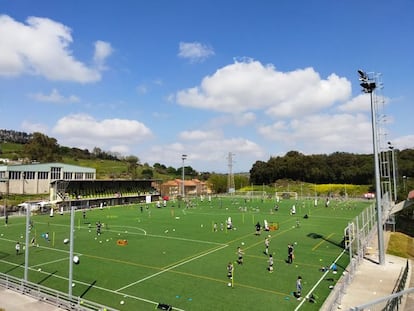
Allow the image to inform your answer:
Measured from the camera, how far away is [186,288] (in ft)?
71.4

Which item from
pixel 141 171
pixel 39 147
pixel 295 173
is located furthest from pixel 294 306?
pixel 141 171

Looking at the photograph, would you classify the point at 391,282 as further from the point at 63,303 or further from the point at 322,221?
the point at 322,221

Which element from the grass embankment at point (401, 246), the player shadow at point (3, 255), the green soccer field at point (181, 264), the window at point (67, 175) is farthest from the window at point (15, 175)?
the grass embankment at point (401, 246)

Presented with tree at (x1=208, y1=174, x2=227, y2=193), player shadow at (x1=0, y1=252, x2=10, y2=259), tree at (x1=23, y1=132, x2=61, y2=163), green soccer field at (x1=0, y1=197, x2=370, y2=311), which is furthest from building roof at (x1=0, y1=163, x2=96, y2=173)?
tree at (x1=208, y1=174, x2=227, y2=193)

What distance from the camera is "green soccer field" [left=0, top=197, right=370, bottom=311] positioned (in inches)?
793

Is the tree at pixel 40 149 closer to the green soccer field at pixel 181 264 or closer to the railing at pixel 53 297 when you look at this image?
the green soccer field at pixel 181 264

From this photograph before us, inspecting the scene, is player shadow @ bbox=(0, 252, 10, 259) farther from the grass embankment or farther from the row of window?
the row of window

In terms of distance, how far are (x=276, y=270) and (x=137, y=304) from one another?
423 inches

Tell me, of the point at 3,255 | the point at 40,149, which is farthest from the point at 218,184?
the point at 3,255

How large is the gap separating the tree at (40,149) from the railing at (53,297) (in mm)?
104576

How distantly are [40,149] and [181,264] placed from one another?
343 feet

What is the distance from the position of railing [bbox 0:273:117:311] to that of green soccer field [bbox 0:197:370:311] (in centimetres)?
161

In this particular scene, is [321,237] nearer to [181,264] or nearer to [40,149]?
[181,264]

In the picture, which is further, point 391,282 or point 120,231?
point 120,231
